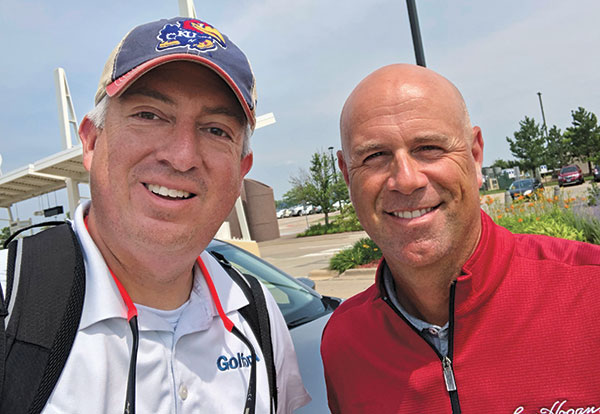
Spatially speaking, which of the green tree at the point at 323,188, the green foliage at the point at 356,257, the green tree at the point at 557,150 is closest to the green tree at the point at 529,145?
the green tree at the point at 557,150

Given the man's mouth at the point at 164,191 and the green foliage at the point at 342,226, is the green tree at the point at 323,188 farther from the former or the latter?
the man's mouth at the point at 164,191

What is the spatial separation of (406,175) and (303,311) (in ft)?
6.76

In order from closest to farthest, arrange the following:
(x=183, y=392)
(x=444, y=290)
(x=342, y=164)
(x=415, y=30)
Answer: (x=183, y=392) → (x=444, y=290) → (x=342, y=164) → (x=415, y=30)

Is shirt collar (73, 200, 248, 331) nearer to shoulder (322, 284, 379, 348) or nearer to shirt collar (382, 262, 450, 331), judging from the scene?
shoulder (322, 284, 379, 348)

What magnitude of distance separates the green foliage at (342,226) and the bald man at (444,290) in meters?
22.0

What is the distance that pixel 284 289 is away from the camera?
3.96 meters

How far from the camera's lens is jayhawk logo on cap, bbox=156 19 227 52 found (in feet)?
5.53

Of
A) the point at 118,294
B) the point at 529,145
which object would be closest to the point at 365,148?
the point at 118,294

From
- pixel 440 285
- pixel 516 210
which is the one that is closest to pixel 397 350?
pixel 440 285

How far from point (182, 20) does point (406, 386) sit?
1765 mm

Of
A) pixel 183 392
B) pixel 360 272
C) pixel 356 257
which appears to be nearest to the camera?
pixel 183 392

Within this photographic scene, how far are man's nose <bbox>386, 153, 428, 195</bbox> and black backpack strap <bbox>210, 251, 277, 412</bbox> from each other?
787 millimetres

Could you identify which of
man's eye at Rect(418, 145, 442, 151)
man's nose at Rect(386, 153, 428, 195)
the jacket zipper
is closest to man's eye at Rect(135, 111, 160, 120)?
man's nose at Rect(386, 153, 428, 195)

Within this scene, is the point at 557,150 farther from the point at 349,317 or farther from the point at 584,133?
the point at 349,317
